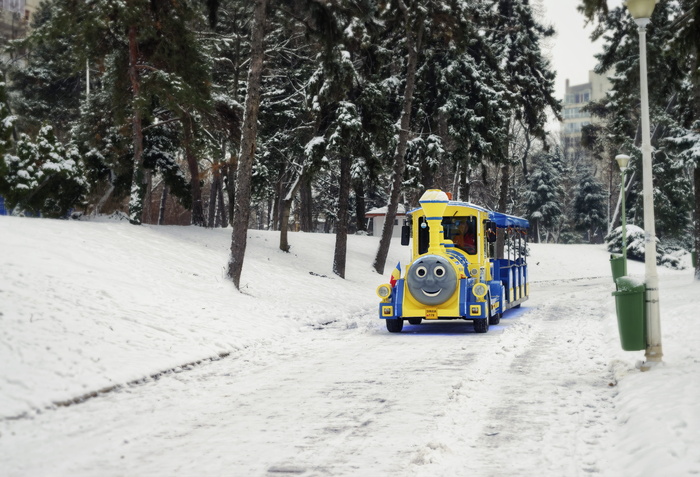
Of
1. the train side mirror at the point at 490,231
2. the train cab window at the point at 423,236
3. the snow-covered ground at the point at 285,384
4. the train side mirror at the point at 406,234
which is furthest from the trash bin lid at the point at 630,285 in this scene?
the train side mirror at the point at 490,231

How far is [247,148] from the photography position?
58.6ft

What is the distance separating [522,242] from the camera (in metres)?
22.8

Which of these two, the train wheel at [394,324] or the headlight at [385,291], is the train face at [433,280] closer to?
the headlight at [385,291]

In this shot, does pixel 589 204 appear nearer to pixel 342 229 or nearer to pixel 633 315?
pixel 342 229

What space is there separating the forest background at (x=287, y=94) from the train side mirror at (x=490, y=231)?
596 cm

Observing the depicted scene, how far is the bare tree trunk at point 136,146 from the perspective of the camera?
22297mm

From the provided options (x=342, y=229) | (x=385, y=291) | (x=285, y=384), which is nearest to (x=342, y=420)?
(x=285, y=384)

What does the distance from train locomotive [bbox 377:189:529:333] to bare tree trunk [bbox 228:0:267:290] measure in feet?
14.6

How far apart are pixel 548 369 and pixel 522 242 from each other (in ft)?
42.1

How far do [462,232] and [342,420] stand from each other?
9.58 metres

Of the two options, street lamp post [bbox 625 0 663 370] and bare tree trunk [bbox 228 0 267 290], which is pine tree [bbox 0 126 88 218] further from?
street lamp post [bbox 625 0 663 370]

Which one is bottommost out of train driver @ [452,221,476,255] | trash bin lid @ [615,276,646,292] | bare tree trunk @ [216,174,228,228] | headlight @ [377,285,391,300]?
headlight @ [377,285,391,300]

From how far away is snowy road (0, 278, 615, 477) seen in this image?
19.0 feet

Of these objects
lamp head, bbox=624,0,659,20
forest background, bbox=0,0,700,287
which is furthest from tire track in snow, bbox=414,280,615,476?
forest background, bbox=0,0,700,287
